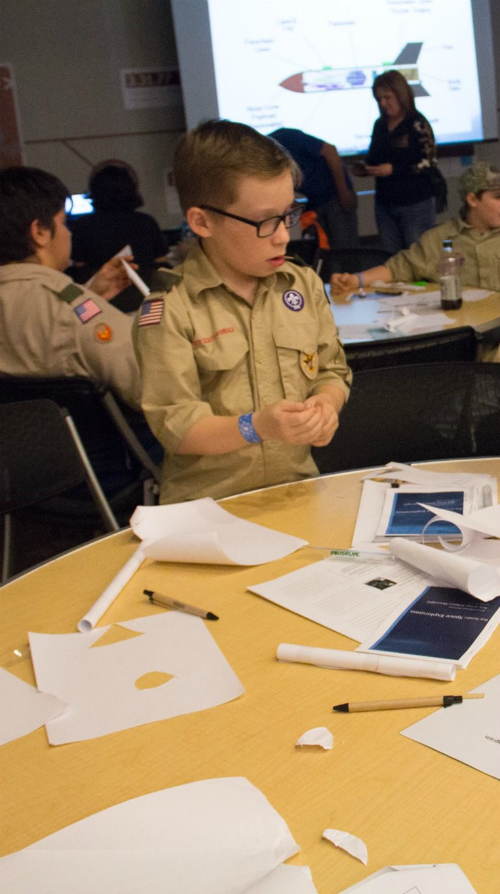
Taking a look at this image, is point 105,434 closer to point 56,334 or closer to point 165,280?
point 56,334

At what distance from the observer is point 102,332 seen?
2596mm

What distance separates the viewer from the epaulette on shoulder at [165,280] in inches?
74.9

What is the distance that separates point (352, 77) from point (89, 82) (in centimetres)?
195

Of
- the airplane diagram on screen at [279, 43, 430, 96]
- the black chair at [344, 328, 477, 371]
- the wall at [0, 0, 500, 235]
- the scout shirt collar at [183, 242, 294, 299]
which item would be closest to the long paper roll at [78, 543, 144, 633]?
the scout shirt collar at [183, 242, 294, 299]

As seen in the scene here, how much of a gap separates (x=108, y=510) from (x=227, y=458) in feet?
1.58

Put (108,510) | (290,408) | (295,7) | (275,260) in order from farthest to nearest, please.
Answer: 1. (295,7)
2. (108,510)
3. (275,260)
4. (290,408)

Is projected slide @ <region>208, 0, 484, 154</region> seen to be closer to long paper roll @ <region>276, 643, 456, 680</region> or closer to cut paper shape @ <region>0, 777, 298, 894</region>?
long paper roll @ <region>276, 643, 456, 680</region>

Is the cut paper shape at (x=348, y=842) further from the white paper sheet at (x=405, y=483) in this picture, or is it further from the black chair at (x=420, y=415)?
the black chair at (x=420, y=415)

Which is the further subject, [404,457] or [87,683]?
[404,457]

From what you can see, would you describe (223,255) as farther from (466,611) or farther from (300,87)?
(300,87)

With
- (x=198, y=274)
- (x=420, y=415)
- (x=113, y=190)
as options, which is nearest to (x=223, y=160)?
(x=198, y=274)

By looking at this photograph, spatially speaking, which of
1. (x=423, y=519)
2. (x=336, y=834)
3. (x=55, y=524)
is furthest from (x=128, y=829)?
(x=55, y=524)

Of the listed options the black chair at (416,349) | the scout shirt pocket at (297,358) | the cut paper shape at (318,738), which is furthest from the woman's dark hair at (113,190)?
the cut paper shape at (318,738)

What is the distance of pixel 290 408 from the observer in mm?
1538
